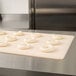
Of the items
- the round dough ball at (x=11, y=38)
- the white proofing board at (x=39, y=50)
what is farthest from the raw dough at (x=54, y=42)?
the round dough ball at (x=11, y=38)

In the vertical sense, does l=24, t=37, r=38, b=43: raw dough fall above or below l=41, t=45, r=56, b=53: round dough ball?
below

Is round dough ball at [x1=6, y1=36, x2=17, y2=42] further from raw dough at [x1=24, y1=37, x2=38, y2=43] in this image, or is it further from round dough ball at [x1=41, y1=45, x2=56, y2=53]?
round dough ball at [x1=41, y1=45, x2=56, y2=53]

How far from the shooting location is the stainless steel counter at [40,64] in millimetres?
625

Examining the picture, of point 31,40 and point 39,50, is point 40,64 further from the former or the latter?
point 31,40

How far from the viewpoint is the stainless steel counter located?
0.62m

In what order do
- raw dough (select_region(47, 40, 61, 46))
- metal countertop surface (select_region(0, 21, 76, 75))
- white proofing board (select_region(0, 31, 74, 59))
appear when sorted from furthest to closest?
raw dough (select_region(47, 40, 61, 46)), white proofing board (select_region(0, 31, 74, 59)), metal countertop surface (select_region(0, 21, 76, 75))

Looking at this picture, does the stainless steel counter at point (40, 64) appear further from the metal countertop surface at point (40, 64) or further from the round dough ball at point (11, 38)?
the round dough ball at point (11, 38)

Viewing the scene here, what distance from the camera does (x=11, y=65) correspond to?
0.66 metres

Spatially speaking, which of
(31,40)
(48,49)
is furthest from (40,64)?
(31,40)

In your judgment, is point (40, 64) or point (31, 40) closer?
point (40, 64)

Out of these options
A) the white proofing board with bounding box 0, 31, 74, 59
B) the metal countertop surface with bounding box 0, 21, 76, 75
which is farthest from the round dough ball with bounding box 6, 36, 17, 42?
the metal countertop surface with bounding box 0, 21, 76, 75

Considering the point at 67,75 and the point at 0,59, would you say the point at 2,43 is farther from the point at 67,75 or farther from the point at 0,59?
the point at 67,75

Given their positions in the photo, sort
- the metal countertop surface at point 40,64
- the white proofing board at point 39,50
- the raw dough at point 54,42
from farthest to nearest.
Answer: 1. the raw dough at point 54,42
2. the white proofing board at point 39,50
3. the metal countertop surface at point 40,64

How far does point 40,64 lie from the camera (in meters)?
0.67
